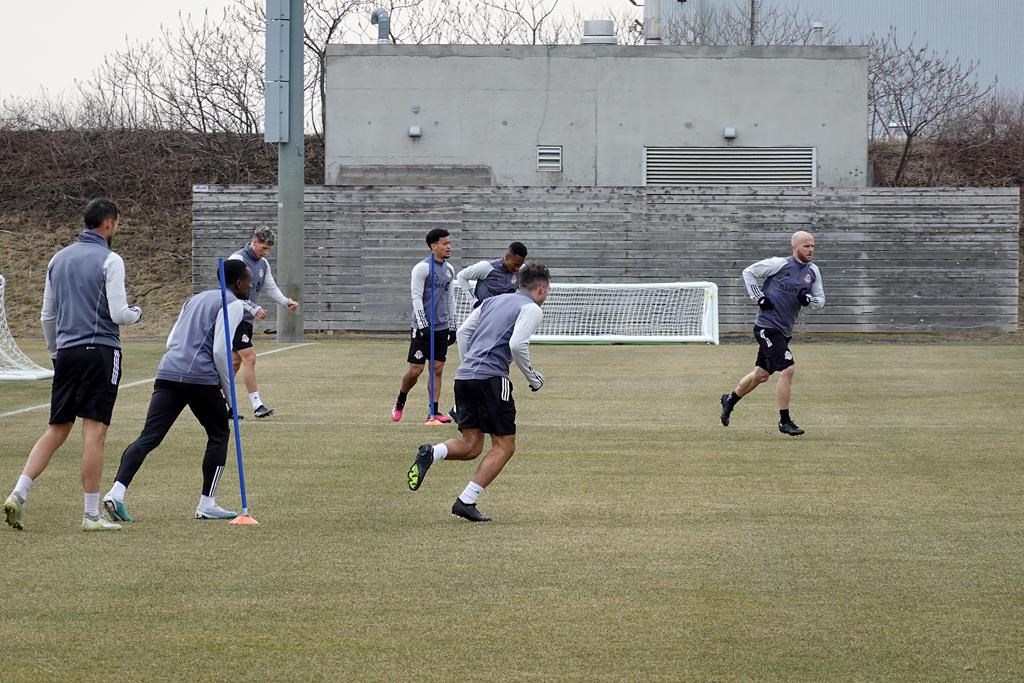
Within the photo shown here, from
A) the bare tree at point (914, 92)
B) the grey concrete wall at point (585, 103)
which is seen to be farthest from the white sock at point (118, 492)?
the bare tree at point (914, 92)

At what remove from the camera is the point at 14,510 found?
900 centimetres

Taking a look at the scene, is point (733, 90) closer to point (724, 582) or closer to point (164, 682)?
point (724, 582)

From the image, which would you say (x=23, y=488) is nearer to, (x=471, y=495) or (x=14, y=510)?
(x=14, y=510)

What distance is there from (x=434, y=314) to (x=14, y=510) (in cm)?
732

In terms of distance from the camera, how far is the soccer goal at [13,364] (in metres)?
20.6

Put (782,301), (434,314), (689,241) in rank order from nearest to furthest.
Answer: (782,301), (434,314), (689,241)

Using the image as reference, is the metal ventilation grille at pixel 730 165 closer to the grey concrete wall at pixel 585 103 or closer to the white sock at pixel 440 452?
the grey concrete wall at pixel 585 103

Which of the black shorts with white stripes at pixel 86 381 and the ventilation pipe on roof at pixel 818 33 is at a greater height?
the ventilation pipe on roof at pixel 818 33

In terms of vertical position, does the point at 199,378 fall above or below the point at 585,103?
below

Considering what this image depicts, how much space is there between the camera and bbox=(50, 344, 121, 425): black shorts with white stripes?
29.7 ft

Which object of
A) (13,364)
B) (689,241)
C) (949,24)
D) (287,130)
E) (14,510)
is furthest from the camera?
(949,24)

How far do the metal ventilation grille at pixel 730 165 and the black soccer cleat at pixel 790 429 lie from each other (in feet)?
72.5

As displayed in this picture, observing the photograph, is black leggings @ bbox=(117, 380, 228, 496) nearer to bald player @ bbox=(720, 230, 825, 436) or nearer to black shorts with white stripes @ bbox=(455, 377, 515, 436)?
black shorts with white stripes @ bbox=(455, 377, 515, 436)

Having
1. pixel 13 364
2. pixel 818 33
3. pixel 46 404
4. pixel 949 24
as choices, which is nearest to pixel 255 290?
pixel 46 404
